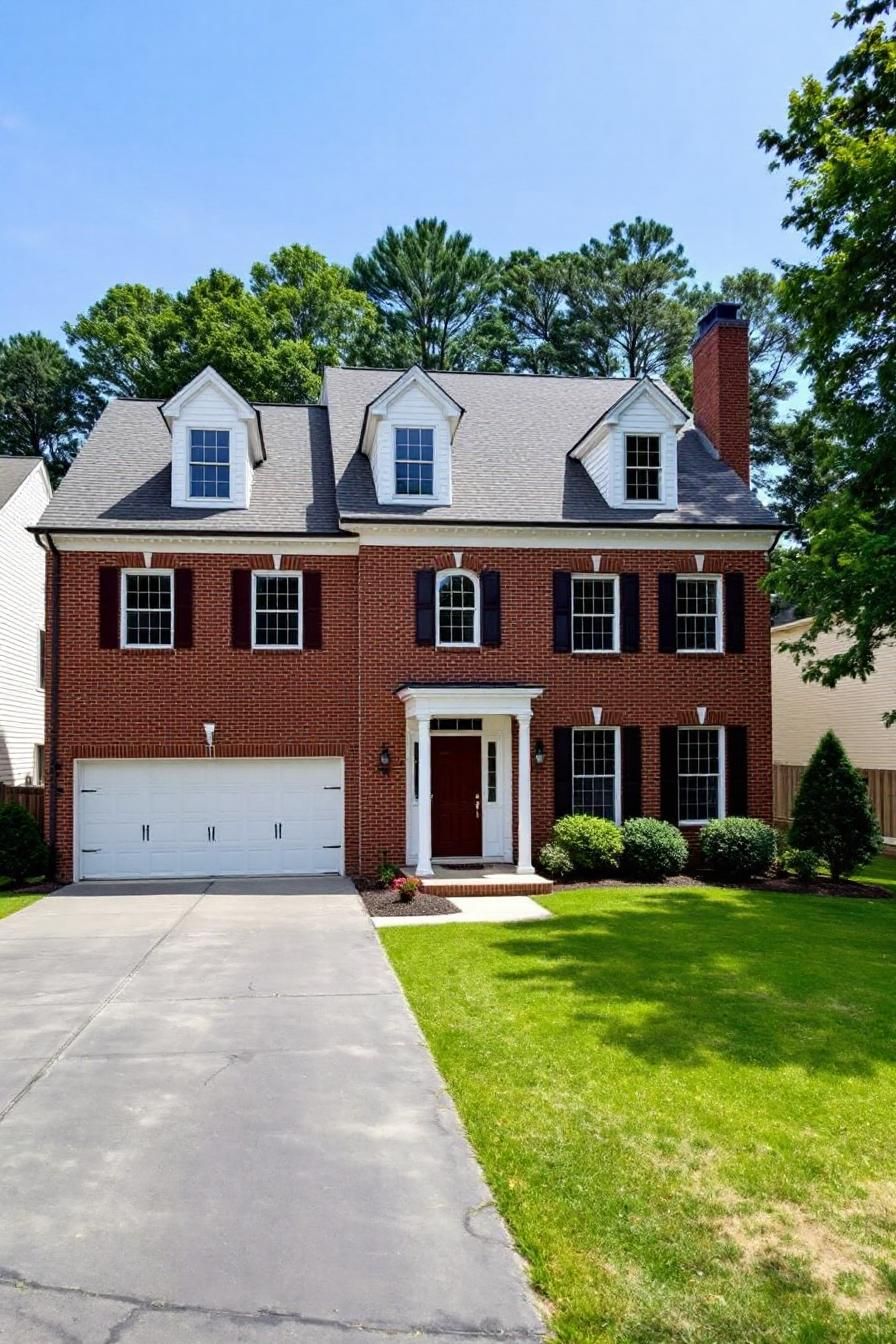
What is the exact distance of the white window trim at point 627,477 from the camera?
730 inches

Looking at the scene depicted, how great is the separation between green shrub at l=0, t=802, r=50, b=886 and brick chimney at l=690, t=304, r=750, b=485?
52.6ft

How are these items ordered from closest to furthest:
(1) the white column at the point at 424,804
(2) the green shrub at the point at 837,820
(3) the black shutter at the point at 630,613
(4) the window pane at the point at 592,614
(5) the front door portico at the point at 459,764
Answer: (1) the white column at the point at 424,804
(5) the front door portico at the point at 459,764
(2) the green shrub at the point at 837,820
(3) the black shutter at the point at 630,613
(4) the window pane at the point at 592,614

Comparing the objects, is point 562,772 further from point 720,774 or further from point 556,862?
point 720,774

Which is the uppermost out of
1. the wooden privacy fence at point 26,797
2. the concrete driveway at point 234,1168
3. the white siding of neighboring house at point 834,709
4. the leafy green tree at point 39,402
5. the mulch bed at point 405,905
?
the leafy green tree at point 39,402

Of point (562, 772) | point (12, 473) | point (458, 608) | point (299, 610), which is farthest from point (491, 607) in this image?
point (12, 473)

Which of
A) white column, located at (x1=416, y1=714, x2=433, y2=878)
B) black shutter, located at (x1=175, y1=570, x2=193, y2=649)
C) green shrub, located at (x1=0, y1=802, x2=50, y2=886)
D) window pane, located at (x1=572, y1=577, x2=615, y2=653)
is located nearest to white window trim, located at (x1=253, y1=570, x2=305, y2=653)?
black shutter, located at (x1=175, y1=570, x2=193, y2=649)

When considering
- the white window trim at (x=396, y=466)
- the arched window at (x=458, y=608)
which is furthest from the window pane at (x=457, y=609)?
the white window trim at (x=396, y=466)

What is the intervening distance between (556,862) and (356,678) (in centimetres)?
511

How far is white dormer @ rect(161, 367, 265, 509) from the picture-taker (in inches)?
703

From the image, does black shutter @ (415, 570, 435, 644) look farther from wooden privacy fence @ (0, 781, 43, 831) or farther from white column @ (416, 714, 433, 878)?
wooden privacy fence @ (0, 781, 43, 831)

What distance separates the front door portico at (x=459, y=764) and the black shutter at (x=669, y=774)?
2744mm

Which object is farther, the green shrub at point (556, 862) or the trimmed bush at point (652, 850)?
the trimmed bush at point (652, 850)

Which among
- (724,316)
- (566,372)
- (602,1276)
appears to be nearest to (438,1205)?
(602,1276)

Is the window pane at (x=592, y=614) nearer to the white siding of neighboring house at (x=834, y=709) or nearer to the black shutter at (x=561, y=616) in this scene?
the black shutter at (x=561, y=616)
